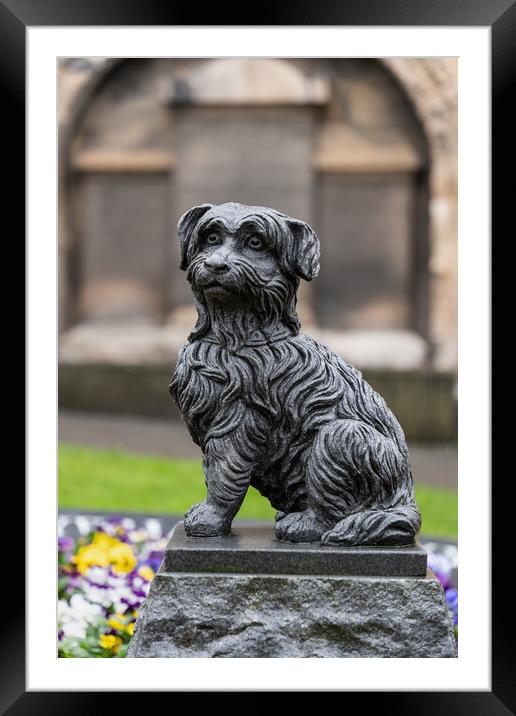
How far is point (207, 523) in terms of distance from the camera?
3.50 metres

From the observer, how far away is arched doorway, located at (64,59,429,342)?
1091 centimetres

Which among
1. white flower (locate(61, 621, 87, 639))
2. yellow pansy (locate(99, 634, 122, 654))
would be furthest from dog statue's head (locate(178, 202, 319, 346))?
white flower (locate(61, 621, 87, 639))

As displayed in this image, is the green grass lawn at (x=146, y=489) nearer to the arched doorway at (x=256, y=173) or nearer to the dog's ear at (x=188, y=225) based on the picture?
the arched doorway at (x=256, y=173)

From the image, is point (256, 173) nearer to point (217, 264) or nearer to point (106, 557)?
point (106, 557)

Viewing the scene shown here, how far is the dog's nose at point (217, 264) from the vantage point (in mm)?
3295

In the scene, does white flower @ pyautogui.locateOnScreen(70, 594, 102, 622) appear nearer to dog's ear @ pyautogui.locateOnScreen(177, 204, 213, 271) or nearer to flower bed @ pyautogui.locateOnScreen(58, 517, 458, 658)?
flower bed @ pyautogui.locateOnScreen(58, 517, 458, 658)

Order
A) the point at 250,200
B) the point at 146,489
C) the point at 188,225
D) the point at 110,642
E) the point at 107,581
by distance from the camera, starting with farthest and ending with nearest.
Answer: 1. the point at 250,200
2. the point at 146,489
3. the point at 107,581
4. the point at 110,642
5. the point at 188,225

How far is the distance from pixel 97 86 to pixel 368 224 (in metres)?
3.78

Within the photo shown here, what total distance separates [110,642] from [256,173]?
7.70 metres

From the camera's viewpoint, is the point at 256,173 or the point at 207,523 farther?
the point at 256,173

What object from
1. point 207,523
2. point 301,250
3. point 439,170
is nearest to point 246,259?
point 301,250

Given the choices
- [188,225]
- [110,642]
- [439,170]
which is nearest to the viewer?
[188,225]

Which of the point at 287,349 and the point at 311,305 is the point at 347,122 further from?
the point at 287,349

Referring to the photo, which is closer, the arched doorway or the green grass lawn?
the green grass lawn
